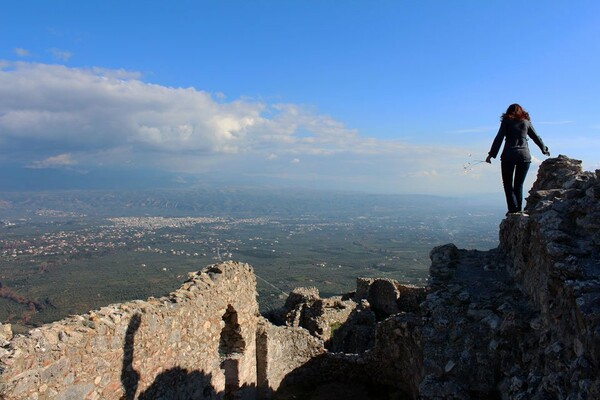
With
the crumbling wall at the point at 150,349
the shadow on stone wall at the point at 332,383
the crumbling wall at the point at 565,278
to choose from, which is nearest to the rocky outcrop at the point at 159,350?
the crumbling wall at the point at 150,349

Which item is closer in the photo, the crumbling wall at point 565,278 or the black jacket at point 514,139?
the crumbling wall at point 565,278

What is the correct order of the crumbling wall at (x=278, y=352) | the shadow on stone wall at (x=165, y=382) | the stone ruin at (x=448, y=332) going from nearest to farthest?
the stone ruin at (x=448, y=332) < the shadow on stone wall at (x=165, y=382) < the crumbling wall at (x=278, y=352)

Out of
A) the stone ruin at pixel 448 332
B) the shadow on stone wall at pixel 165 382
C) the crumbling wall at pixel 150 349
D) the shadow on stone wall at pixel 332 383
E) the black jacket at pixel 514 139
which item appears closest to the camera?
the stone ruin at pixel 448 332

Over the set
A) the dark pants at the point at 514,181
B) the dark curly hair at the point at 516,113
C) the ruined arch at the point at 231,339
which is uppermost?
the dark curly hair at the point at 516,113

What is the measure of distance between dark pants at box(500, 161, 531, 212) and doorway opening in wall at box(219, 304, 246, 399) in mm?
7427

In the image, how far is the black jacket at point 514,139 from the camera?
30.2 ft

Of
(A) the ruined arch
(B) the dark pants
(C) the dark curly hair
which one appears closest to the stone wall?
(B) the dark pants

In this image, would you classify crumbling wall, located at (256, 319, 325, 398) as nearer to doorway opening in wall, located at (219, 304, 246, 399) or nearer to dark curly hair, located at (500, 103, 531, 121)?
doorway opening in wall, located at (219, 304, 246, 399)

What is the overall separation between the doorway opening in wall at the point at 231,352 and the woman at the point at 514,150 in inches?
294

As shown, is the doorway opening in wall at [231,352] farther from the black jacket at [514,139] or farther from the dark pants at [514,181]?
the black jacket at [514,139]

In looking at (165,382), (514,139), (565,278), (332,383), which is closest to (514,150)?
(514,139)

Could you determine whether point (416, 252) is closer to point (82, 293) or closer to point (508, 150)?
point (82, 293)

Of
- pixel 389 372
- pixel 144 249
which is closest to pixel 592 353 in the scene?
pixel 389 372

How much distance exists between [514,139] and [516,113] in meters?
0.57
